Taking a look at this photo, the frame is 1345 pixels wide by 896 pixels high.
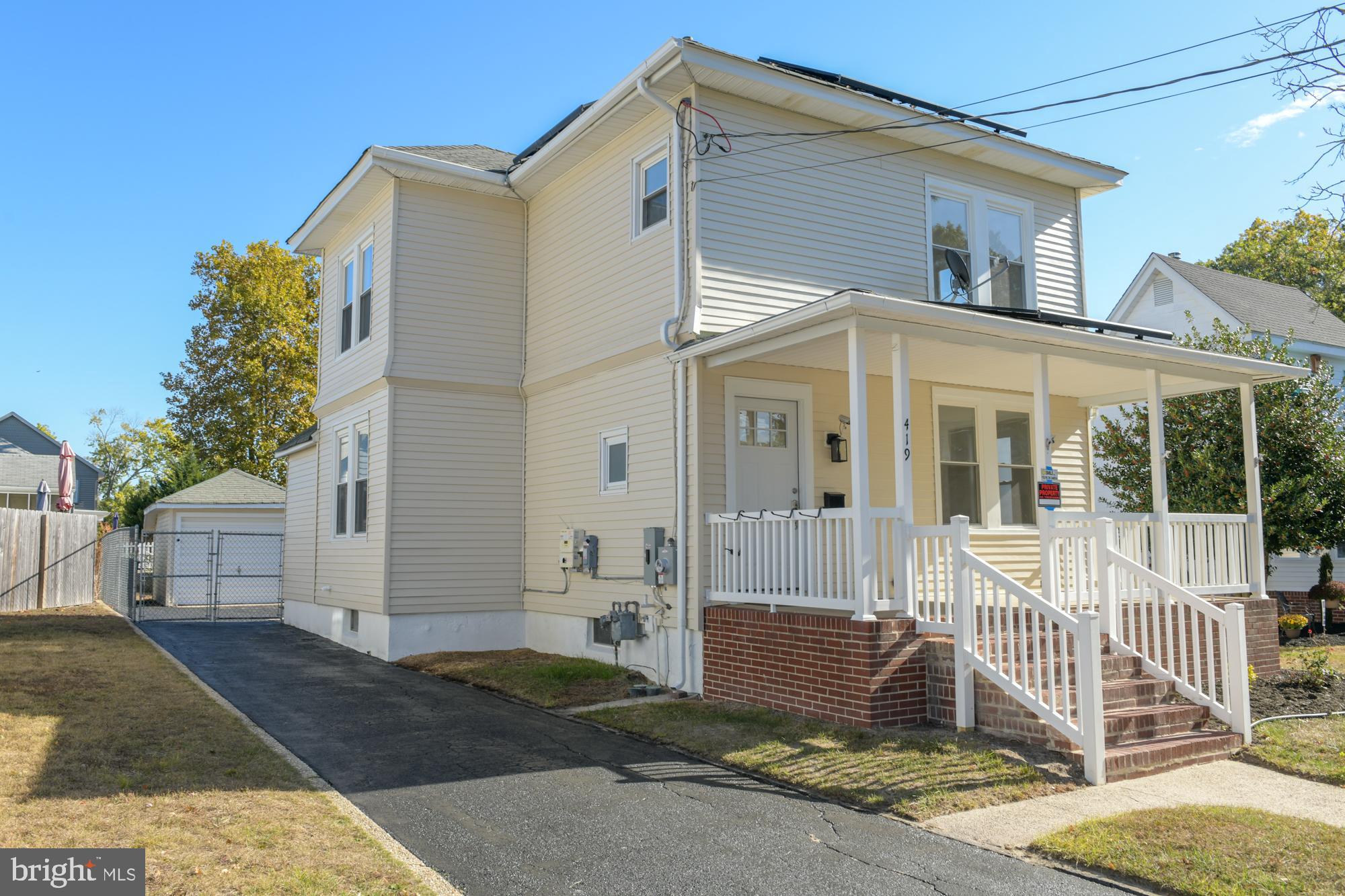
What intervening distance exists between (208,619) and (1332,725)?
18.4m

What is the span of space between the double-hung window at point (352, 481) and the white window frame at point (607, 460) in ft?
13.1

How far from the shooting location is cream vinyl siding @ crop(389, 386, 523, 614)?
13148mm

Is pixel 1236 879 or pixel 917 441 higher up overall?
pixel 917 441

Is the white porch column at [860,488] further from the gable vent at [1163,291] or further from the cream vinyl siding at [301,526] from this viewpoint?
the gable vent at [1163,291]

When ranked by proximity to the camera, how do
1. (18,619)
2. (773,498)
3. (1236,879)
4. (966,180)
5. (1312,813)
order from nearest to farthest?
(1236,879), (1312,813), (773,498), (966,180), (18,619)

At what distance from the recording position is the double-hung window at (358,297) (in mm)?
14769

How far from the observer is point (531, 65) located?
11.2 metres

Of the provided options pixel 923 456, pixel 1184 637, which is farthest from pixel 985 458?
pixel 1184 637

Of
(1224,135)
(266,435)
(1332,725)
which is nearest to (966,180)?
(1224,135)

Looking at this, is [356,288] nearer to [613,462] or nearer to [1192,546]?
[613,462]

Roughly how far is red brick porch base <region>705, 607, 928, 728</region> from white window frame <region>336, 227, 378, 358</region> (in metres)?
7.74

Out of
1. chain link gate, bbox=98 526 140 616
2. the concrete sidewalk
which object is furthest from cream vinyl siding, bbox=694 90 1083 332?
chain link gate, bbox=98 526 140 616

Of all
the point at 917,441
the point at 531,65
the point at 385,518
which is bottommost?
the point at 385,518

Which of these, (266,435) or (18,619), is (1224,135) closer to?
(18,619)
